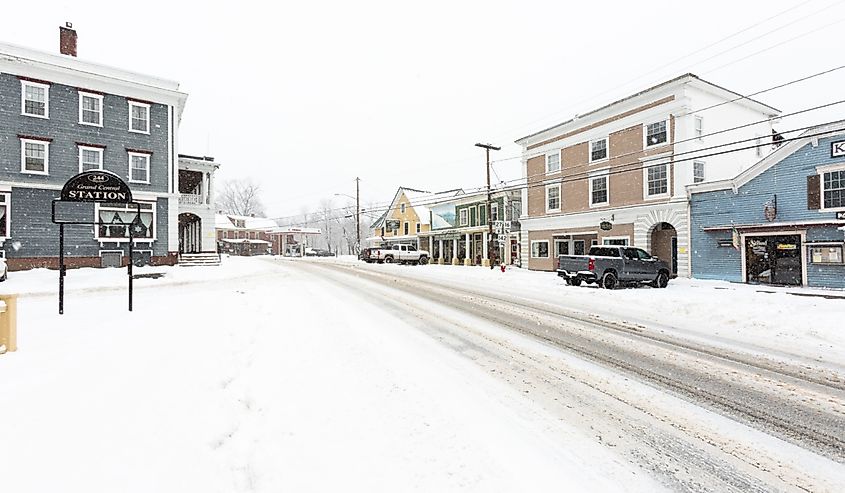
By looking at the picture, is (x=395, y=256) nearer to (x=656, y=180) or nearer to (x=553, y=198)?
(x=553, y=198)

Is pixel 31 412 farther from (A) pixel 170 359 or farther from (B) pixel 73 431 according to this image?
(A) pixel 170 359

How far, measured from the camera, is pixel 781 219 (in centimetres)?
1702

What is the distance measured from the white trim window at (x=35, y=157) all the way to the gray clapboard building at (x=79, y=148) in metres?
0.04

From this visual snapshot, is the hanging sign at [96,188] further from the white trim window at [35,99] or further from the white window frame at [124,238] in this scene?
the white trim window at [35,99]

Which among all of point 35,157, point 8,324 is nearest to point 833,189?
point 8,324

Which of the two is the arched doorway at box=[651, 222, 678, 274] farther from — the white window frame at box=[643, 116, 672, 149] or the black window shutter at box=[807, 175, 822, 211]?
the black window shutter at box=[807, 175, 822, 211]

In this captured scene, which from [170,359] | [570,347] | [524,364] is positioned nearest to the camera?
[170,359]

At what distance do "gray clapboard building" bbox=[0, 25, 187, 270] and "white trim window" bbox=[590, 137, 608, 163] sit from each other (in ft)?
81.3

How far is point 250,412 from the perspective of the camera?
4008mm

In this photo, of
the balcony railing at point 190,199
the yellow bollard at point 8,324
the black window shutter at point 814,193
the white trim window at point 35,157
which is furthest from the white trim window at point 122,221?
the black window shutter at point 814,193

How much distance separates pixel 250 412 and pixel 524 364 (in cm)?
366

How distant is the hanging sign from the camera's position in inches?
391

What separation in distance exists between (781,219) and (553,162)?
43.4 ft

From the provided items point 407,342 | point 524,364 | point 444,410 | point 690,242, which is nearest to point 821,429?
point 524,364
